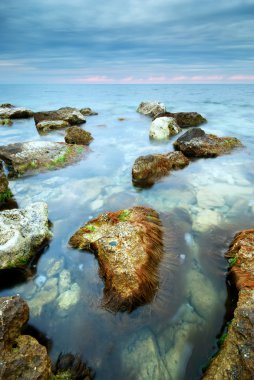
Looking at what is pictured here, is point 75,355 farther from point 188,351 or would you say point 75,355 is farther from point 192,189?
point 192,189

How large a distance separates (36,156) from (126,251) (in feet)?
31.4

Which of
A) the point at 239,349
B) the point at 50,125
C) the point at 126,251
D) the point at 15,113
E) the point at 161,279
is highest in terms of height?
the point at 239,349

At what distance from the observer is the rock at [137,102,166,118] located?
3009 centimetres

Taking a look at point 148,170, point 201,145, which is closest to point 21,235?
point 148,170

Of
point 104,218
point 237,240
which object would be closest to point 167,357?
point 237,240

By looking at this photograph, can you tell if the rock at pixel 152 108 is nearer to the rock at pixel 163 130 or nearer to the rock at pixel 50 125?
the rock at pixel 163 130

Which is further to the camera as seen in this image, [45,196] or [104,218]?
[45,196]

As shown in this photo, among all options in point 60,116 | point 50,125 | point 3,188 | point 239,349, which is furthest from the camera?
point 60,116

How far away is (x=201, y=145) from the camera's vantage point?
1441 centimetres

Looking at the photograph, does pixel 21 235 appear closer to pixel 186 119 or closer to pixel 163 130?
pixel 163 130

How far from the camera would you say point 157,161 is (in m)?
11.7

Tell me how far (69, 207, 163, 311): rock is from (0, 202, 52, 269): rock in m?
0.90

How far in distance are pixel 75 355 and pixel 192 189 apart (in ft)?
24.2

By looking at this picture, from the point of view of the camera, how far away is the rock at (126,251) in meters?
5.22
